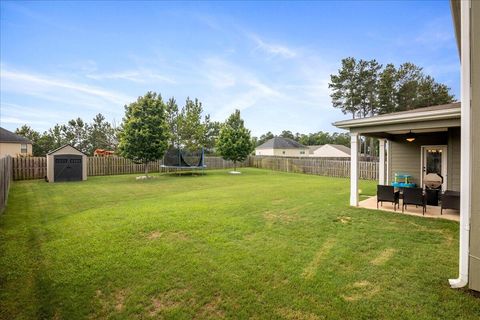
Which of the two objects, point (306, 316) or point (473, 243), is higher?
point (473, 243)

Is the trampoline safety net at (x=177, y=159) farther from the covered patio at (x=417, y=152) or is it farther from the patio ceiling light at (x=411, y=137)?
the patio ceiling light at (x=411, y=137)

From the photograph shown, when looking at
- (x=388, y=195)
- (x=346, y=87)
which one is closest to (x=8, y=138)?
(x=388, y=195)

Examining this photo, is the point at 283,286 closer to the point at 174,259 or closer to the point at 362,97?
the point at 174,259

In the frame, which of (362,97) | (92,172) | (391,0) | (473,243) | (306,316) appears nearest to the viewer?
(306,316)

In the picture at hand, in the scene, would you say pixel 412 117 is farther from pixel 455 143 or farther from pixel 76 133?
pixel 76 133

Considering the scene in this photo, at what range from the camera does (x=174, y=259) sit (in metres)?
3.78

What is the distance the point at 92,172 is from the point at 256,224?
52.9ft

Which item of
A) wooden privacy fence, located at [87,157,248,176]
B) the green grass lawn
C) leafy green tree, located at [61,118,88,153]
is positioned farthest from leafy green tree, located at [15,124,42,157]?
the green grass lawn

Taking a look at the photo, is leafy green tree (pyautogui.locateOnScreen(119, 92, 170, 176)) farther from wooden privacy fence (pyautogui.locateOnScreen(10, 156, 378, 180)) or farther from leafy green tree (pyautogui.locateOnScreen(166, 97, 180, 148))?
leafy green tree (pyautogui.locateOnScreen(166, 97, 180, 148))

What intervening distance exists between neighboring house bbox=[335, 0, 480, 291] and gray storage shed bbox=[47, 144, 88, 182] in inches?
557

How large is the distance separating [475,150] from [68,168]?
16.7 meters

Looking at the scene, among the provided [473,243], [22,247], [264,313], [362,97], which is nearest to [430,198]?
[473,243]

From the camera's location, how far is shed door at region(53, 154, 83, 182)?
13547 millimetres

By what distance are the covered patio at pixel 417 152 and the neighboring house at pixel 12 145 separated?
2681 centimetres
